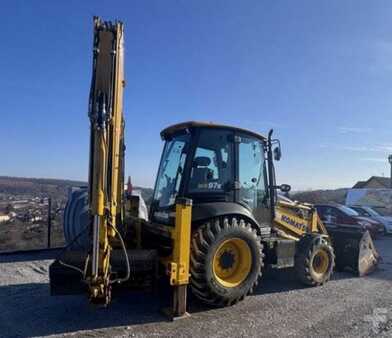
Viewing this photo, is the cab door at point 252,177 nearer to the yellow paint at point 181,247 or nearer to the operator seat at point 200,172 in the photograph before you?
the operator seat at point 200,172

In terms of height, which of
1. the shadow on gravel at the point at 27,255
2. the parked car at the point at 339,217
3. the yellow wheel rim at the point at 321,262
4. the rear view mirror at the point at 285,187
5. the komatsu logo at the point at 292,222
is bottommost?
the shadow on gravel at the point at 27,255

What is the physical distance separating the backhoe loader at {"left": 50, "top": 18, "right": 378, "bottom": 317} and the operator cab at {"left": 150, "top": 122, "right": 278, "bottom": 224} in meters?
0.02

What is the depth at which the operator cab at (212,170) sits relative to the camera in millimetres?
5852

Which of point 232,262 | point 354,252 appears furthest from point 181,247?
point 354,252

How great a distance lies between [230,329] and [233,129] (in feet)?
9.61

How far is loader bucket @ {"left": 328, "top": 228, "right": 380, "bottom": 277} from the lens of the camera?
8156mm

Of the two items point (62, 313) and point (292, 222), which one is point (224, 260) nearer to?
point (292, 222)

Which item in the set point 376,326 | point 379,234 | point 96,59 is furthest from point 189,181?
point 379,234

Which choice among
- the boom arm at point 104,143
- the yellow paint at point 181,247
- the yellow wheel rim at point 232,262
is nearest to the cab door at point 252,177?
the yellow wheel rim at point 232,262

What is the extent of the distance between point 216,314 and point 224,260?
0.76 metres

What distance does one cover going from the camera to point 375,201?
22875mm

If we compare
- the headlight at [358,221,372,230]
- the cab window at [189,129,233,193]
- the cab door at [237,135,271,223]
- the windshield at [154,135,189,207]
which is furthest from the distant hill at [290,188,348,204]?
the cab window at [189,129,233,193]

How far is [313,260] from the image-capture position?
284 inches

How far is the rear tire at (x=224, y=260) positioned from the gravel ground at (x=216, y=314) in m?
0.26
